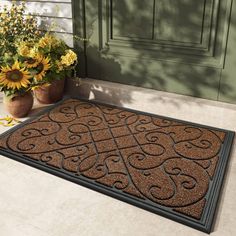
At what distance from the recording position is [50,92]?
2.83 m

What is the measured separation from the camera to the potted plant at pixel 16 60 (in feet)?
8.04

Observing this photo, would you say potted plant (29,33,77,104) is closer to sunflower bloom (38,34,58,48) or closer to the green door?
sunflower bloom (38,34,58,48)

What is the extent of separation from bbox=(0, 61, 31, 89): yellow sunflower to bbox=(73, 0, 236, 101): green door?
2.32 feet

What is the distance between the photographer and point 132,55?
277 cm

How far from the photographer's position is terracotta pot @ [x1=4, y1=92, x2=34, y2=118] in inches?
100

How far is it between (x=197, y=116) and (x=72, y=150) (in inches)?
40.4

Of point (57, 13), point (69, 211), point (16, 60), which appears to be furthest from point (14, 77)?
point (69, 211)

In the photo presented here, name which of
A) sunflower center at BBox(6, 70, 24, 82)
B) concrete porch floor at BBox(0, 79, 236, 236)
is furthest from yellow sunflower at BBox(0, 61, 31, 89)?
concrete porch floor at BBox(0, 79, 236, 236)

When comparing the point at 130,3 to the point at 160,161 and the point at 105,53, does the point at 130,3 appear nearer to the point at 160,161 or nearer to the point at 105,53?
the point at 105,53

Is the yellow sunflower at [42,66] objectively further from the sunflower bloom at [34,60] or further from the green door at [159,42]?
the green door at [159,42]

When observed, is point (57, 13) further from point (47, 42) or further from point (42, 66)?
point (42, 66)

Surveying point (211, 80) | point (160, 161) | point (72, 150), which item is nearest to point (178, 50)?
point (211, 80)

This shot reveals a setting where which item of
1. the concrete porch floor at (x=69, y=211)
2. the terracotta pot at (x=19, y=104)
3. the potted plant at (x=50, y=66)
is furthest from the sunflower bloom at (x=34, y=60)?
the concrete porch floor at (x=69, y=211)

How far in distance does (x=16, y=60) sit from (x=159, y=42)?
3.76ft
